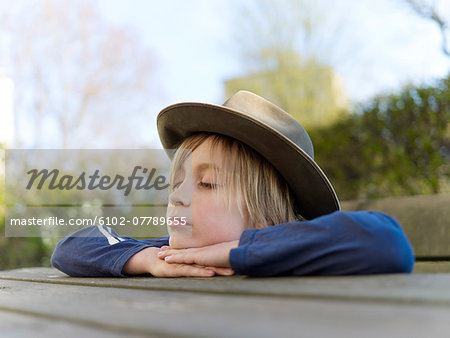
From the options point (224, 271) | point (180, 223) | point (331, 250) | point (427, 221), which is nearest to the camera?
point (331, 250)

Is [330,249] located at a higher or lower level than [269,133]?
lower

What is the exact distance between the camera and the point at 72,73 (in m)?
10.1

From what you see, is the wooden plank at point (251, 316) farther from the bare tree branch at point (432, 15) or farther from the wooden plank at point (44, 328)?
the bare tree branch at point (432, 15)

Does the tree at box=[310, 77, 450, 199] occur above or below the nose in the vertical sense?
above

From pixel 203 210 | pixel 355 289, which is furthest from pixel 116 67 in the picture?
pixel 355 289

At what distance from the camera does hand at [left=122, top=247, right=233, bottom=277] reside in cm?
115

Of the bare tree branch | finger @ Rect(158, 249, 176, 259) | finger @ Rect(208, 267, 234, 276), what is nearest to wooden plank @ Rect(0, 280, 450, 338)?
finger @ Rect(208, 267, 234, 276)

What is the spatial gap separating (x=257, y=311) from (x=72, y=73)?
34.4ft

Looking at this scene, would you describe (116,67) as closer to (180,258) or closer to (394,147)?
(394,147)

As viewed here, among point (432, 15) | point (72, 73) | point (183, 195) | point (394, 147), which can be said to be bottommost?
point (183, 195)

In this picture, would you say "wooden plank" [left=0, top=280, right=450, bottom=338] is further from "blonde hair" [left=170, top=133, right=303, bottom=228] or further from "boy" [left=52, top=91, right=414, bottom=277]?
"blonde hair" [left=170, top=133, right=303, bottom=228]

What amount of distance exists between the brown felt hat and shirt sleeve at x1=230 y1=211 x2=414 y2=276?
0.42m

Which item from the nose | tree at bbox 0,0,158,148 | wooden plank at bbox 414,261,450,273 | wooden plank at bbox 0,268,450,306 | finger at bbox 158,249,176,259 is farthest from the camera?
tree at bbox 0,0,158,148

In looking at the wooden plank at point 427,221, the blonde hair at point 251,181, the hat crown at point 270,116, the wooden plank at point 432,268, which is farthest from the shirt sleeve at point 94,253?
the wooden plank at point 427,221
